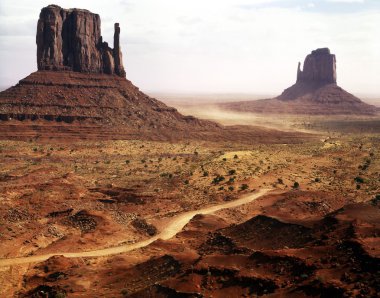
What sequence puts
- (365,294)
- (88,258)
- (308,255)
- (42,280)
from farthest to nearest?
(88,258) < (42,280) < (308,255) < (365,294)

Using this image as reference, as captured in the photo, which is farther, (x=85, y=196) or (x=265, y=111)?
(x=265, y=111)

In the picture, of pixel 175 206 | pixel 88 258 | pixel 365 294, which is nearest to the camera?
pixel 365 294

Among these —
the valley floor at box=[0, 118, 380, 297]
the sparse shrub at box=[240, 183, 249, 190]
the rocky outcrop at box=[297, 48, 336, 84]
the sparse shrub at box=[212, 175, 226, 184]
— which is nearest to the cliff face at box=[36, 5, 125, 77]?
the valley floor at box=[0, 118, 380, 297]

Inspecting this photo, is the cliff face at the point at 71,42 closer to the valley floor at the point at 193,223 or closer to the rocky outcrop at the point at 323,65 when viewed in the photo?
the valley floor at the point at 193,223

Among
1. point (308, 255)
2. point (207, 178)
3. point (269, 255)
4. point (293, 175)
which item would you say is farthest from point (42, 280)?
point (293, 175)

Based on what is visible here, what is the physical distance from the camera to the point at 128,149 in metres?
82.7

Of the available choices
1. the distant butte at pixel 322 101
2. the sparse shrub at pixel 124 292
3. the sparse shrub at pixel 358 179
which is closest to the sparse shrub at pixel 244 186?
the sparse shrub at pixel 358 179

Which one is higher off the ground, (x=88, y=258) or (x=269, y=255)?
(x=269, y=255)

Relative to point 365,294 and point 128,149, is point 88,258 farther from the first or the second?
point 128,149

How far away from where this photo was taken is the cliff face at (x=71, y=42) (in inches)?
3873

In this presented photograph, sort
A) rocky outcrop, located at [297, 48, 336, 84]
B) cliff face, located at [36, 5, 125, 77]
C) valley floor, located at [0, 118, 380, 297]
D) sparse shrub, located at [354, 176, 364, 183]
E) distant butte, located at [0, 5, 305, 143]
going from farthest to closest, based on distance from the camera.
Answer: rocky outcrop, located at [297, 48, 336, 84] → cliff face, located at [36, 5, 125, 77] → distant butte, located at [0, 5, 305, 143] → sparse shrub, located at [354, 176, 364, 183] → valley floor, located at [0, 118, 380, 297]

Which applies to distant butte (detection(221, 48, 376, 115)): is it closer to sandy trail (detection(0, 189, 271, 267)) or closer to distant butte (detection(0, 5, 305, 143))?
distant butte (detection(0, 5, 305, 143))

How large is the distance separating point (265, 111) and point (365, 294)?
563 feet

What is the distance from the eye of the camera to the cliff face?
98.4 meters
